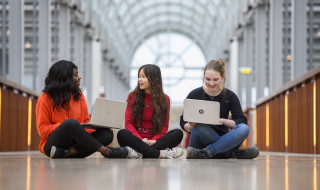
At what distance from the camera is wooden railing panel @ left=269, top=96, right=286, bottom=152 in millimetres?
11312

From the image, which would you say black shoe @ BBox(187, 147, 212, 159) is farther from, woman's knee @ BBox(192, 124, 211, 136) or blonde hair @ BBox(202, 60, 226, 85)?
blonde hair @ BBox(202, 60, 226, 85)

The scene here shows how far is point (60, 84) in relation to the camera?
525 centimetres

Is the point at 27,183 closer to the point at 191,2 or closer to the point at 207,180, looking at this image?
the point at 207,180

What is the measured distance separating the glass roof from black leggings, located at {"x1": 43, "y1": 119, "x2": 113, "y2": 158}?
22.4 meters

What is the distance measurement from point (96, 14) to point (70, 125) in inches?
807

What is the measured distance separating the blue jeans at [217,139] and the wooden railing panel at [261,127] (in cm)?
849

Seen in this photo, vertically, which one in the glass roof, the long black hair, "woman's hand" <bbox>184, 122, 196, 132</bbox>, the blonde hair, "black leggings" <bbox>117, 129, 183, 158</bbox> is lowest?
"black leggings" <bbox>117, 129, 183, 158</bbox>

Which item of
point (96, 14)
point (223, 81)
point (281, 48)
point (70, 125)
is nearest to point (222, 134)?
point (223, 81)

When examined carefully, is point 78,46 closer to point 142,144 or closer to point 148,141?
point 148,141

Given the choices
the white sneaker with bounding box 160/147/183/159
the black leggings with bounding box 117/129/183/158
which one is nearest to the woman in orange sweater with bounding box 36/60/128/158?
the black leggings with bounding box 117/129/183/158

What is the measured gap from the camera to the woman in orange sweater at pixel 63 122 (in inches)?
199

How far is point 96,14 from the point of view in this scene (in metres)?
25.0

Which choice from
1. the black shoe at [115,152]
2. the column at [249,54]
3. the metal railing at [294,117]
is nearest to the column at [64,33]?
the metal railing at [294,117]

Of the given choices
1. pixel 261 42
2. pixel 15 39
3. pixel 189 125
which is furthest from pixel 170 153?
pixel 261 42
